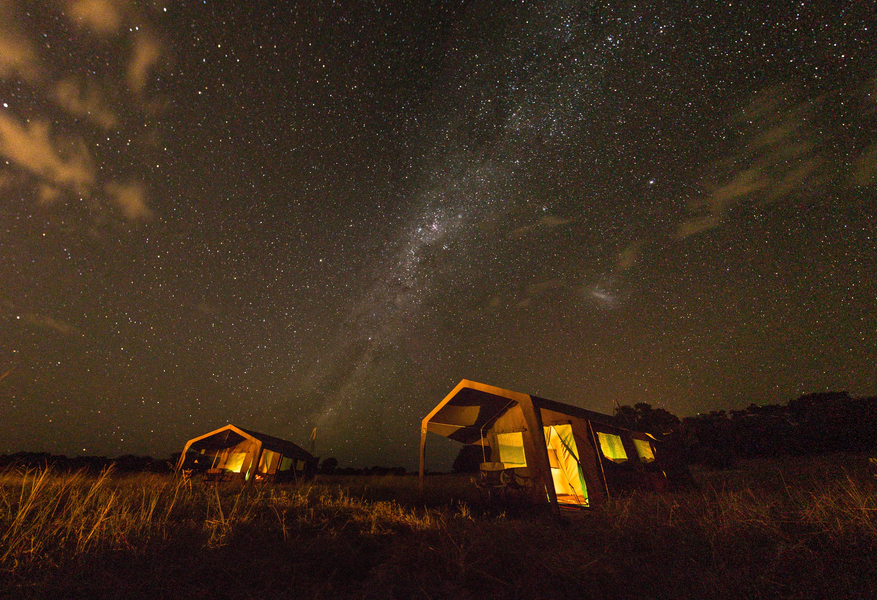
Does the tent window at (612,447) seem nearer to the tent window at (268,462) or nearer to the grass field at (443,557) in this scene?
the grass field at (443,557)

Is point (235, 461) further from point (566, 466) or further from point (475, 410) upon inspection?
A: point (566, 466)

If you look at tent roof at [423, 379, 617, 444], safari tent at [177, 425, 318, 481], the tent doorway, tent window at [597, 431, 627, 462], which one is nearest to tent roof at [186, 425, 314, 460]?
safari tent at [177, 425, 318, 481]

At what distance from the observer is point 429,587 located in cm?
323

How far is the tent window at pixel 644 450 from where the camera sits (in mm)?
10852

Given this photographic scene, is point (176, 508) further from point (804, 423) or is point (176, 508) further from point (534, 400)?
point (804, 423)

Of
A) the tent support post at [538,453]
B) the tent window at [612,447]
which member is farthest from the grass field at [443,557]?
the tent window at [612,447]

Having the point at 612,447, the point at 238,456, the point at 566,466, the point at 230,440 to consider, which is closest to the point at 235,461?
the point at 238,456

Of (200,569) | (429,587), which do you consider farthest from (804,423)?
(200,569)

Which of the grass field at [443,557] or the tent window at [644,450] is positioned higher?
the tent window at [644,450]

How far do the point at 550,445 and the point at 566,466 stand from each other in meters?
0.87

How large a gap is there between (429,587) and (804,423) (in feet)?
136

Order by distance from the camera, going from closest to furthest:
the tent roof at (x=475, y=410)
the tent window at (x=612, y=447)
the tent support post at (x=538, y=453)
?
1. the tent support post at (x=538, y=453)
2. the tent roof at (x=475, y=410)
3. the tent window at (x=612, y=447)

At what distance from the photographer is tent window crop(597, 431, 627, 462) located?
9734mm

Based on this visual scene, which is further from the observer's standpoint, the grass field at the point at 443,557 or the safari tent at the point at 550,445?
the safari tent at the point at 550,445
